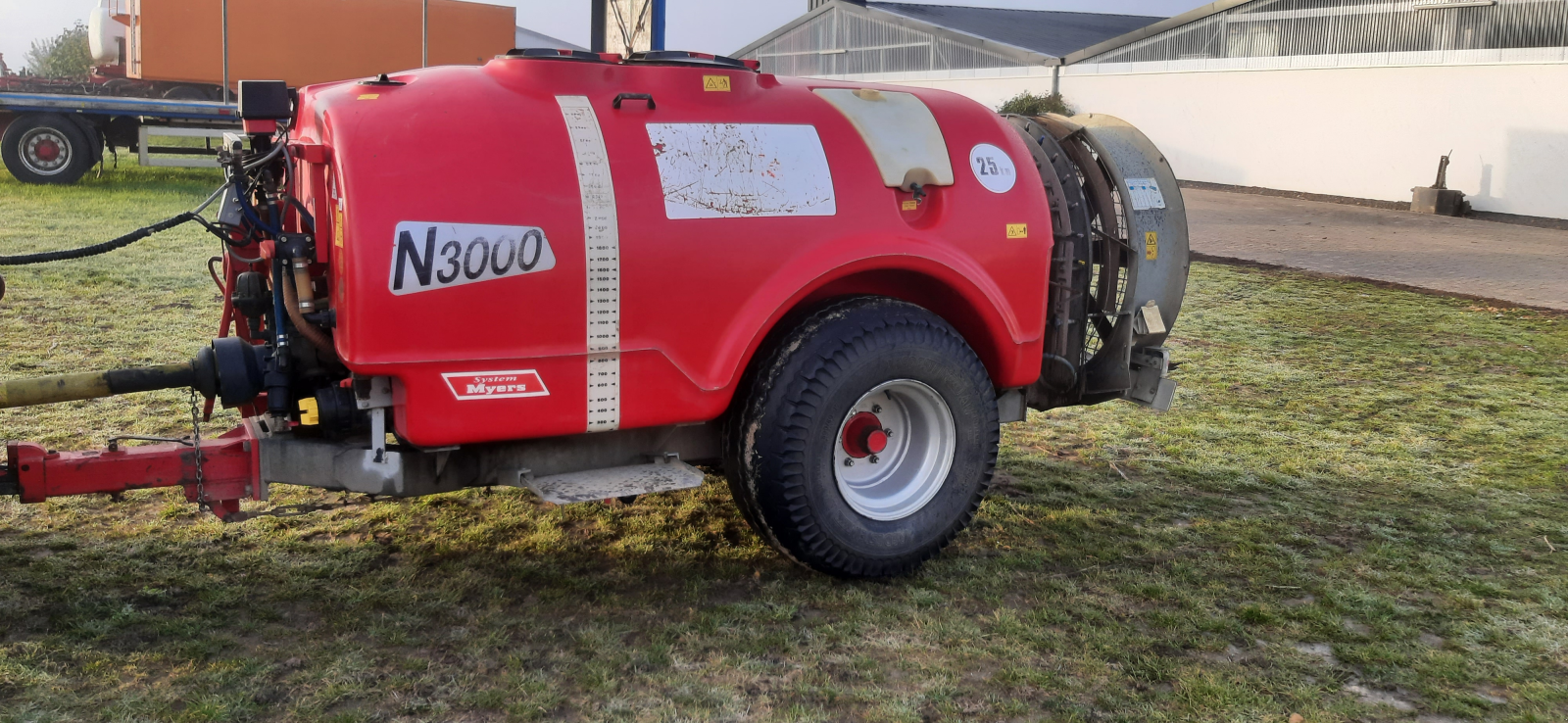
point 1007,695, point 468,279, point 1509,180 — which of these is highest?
point 1509,180

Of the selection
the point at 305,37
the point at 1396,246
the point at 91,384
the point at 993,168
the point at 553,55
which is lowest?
the point at 91,384

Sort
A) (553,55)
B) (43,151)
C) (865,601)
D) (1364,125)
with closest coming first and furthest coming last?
(553,55) < (865,601) < (43,151) < (1364,125)

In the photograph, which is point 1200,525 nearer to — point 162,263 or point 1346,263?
point 162,263

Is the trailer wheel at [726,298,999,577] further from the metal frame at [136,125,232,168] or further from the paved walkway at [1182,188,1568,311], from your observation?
the metal frame at [136,125,232,168]

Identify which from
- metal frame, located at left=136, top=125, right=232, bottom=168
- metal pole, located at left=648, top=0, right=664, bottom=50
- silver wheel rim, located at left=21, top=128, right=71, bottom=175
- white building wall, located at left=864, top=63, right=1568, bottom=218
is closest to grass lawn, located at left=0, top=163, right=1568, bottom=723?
metal pole, located at left=648, top=0, right=664, bottom=50

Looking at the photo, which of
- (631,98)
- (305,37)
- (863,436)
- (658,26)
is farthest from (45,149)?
(863,436)

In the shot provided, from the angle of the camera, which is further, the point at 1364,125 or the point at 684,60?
the point at 1364,125

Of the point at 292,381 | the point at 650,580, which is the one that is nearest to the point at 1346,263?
the point at 650,580

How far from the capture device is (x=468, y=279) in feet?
10.2

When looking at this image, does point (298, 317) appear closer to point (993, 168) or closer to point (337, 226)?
point (337, 226)

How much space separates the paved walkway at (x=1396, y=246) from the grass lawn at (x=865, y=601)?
6797 mm

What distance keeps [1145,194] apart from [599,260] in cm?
233

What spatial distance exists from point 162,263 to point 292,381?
7568 mm

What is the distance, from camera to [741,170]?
3.47 metres
